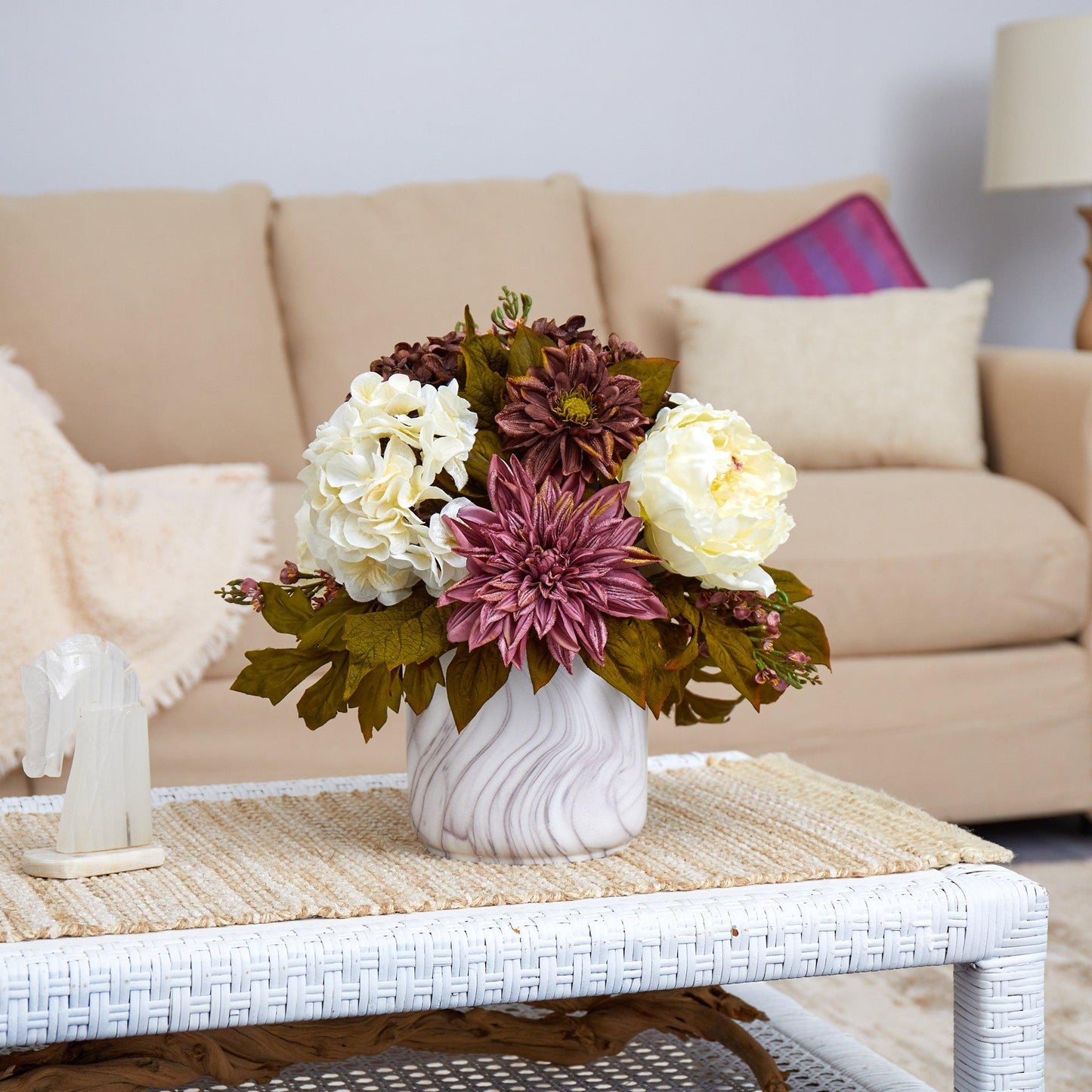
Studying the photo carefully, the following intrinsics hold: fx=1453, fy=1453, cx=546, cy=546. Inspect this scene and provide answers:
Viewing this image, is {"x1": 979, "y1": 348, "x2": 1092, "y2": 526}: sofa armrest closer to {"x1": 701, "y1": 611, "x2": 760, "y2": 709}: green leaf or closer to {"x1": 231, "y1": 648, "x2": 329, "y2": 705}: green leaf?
{"x1": 701, "y1": 611, "x2": 760, "y2": 709}: green leaf

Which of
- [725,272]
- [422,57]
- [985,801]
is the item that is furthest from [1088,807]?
[422,57]

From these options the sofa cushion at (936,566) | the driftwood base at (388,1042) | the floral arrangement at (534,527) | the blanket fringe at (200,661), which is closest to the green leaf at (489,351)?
the floral arrangement at (534,527)

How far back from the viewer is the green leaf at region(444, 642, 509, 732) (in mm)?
807

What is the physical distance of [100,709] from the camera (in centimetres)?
84

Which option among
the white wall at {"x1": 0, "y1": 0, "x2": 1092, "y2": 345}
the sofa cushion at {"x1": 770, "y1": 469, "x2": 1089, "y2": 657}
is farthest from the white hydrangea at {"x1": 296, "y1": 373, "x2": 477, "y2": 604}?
the white wall at {"x1": 0, "y1": 0, "x2": 1092, "y2": 345}

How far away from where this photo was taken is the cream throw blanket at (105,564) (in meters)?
1.70

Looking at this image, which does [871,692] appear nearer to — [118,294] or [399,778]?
[399,778]

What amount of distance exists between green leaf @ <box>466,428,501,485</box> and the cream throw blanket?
97 cm

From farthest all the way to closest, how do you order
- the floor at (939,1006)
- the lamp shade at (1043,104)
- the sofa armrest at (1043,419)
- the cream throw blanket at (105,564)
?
the lamp shade at (1043,104), the sofa armrest at (1043,419), the cream throw blanket at (105,564), the floor at (939,1006)

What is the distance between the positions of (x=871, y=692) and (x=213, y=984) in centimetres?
138

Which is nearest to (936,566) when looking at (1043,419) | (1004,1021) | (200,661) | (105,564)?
(1043,419)

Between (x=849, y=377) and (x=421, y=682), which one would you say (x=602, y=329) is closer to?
(x=849, y=377)

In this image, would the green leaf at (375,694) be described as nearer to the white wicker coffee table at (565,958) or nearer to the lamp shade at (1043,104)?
the white wicker coffee table at (565,958)

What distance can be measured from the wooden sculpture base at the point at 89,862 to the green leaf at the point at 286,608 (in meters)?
0.15
